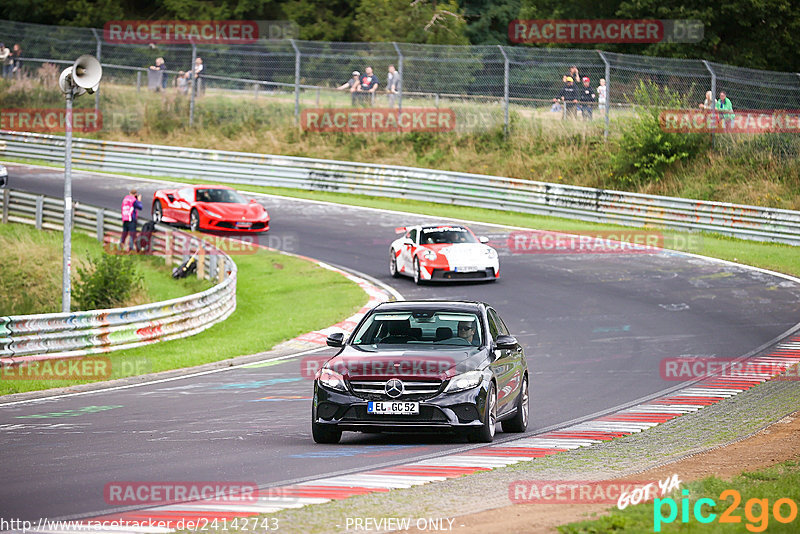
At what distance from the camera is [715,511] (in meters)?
7.19

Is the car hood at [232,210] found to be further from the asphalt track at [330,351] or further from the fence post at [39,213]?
the fence post at [39,213]

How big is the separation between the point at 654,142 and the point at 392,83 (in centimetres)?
933

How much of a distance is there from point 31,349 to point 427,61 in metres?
24.4

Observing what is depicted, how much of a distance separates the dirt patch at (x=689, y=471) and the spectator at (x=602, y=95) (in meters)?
24.8

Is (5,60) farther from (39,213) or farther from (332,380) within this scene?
(332,380)

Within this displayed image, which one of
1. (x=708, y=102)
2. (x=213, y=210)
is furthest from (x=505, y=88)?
(x=213, y=210)

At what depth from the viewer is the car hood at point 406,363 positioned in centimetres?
1070

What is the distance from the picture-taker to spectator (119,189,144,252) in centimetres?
2859

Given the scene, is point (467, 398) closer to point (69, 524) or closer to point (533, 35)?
Result: point (69, 524)

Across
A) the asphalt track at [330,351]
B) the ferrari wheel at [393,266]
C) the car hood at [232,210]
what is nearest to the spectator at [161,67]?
the asphalt track at [330,351]

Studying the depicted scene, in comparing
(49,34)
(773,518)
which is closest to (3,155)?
(49,34)

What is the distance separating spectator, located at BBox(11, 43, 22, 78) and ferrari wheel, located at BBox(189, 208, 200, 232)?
756 inches

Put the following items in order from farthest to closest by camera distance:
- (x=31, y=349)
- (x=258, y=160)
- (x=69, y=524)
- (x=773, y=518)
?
1. (x=258, y=160)
2. (x=31, y=349)
3. (x=69, y=524)
4. (x=773, y=518)

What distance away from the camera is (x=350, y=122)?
43.4 meters
